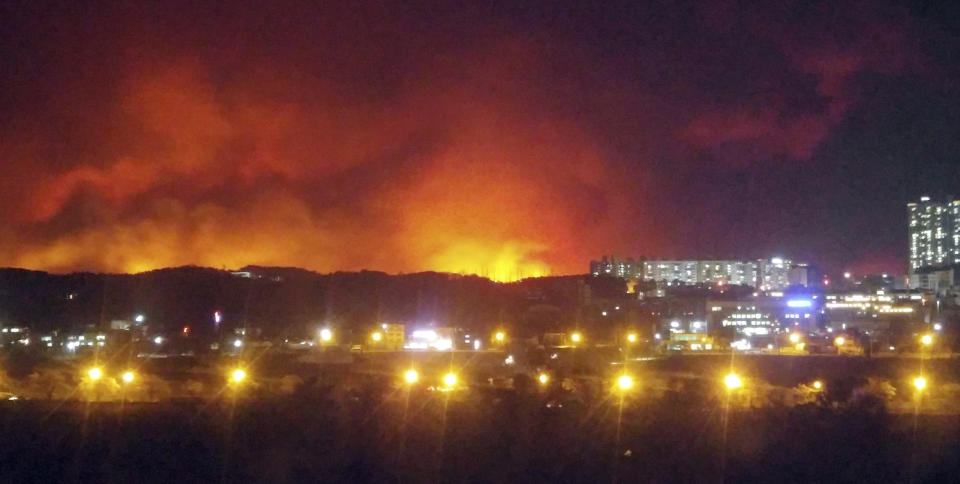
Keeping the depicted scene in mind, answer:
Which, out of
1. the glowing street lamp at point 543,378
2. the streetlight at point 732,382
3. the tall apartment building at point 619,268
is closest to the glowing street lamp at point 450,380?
the glowing street lamp at point 543,378

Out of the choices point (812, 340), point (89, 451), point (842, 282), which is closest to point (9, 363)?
point (89, 451)

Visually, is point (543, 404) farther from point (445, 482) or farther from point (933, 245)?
point (933, 245)

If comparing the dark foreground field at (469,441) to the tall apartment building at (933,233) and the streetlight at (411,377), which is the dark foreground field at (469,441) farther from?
the tall apartment building at (933,233)

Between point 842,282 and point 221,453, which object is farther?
point 842,282

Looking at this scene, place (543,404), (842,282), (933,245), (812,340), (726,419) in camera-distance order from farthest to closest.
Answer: (933,245)
(842,282)
(812,340)
(543,404)
(726,419)

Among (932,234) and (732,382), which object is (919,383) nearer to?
(732,382)

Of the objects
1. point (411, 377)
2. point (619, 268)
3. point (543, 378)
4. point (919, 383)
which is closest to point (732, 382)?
point (543, 378)

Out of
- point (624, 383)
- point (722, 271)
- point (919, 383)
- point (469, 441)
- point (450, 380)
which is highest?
point (722, 271)

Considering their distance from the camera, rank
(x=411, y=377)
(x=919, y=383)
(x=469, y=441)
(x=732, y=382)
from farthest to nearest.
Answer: (x=411, y=377) < (x=919, y=383) < (x=732, y=382) < (x=469, y=441)
